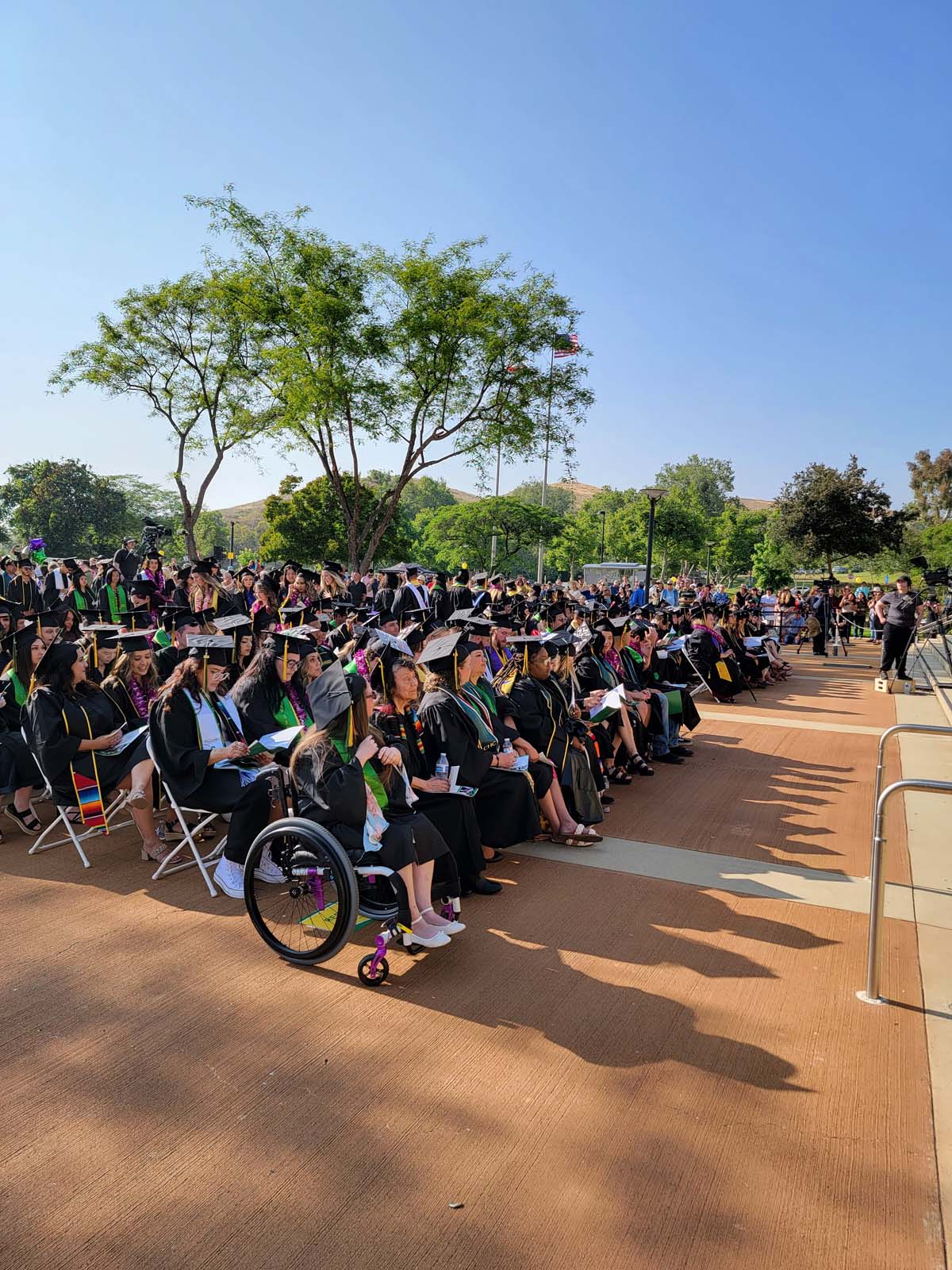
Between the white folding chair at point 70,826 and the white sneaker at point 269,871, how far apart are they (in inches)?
60.8

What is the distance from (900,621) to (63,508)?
6276 centimetres

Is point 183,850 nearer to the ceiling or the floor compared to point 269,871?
nearer to the floor

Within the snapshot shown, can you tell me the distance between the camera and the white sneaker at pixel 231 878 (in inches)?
194

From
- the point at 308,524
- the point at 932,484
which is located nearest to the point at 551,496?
the point at 932,484

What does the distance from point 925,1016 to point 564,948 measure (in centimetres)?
173

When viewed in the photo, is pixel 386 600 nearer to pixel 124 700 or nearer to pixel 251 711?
pixel 124 700

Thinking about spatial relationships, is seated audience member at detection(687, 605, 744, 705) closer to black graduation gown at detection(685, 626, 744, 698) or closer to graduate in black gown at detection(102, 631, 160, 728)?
black graduation gown at detection(685, 626, 744, 698)

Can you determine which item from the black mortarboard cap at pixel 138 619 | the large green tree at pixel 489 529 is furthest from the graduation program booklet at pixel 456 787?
the large green tree at pixel 489 529

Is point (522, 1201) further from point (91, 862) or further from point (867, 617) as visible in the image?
point (867, 617)

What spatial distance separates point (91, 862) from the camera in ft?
18.2

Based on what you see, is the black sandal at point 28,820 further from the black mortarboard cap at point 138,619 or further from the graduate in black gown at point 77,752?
the black mortarboard cap at point 138,619

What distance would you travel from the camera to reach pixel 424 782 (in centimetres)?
489

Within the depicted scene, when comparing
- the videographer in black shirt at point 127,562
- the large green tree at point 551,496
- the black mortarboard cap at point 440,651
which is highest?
the large green tree at point 551,496

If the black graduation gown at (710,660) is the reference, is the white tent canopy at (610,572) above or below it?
above
